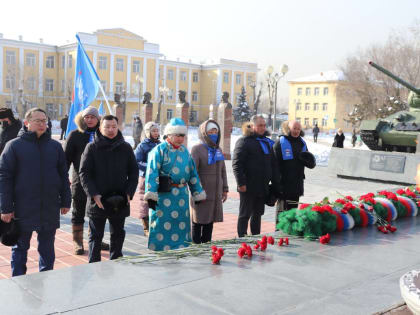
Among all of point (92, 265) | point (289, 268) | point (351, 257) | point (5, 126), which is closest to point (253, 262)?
point (289, 268)

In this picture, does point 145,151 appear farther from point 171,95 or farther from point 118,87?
point 171,95

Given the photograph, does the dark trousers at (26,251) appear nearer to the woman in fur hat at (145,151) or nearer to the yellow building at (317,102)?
the woman in fur hat at (145,151)

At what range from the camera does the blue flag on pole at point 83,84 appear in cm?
854

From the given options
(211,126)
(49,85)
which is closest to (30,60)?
(49,85)

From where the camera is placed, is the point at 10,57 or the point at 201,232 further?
the point at 10,57

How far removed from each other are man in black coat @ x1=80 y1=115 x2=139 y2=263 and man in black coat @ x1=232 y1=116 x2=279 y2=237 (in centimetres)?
157

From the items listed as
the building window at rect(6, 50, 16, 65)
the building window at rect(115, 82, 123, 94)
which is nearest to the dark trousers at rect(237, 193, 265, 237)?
the building window at rect(115, 82, 123, 94)

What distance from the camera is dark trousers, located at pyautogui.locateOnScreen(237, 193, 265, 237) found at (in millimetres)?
5902

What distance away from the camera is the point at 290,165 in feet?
20.5

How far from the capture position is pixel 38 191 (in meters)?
4.19

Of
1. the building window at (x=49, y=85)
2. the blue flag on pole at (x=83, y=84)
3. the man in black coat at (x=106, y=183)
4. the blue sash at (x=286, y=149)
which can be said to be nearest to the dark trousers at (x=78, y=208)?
the man in black coat at (x=106, y=183)

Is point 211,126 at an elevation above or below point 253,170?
above

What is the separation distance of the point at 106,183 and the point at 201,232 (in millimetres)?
1464

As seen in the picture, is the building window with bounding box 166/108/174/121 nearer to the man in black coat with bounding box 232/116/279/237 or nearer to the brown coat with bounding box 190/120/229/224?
the man in black coat with bounding box 232/116/279/237
